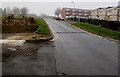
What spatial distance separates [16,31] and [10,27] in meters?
1.04

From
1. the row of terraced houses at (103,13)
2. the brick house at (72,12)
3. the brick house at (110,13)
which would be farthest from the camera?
the brick house at (72,12)

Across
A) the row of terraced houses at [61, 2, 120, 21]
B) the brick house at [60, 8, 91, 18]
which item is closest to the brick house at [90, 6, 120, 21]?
the row of terraced houses at [61, 2, 120, 21]

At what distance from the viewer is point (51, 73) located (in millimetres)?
5027

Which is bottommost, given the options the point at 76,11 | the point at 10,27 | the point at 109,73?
the point at 109,73

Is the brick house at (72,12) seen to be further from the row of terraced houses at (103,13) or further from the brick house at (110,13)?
the brick house at (110,13)

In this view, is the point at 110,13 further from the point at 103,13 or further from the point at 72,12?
the point at 72,12

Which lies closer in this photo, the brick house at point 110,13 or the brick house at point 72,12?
the brick house at point 110,13

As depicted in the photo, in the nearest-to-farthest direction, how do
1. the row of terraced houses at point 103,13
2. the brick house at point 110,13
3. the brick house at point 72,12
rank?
the brick house at point 110,13
the row of terraced houses at point 103,13
the brick house at point 72,12

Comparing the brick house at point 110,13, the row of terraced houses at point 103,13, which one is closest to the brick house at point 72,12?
the row of terraced houses at point 103,13

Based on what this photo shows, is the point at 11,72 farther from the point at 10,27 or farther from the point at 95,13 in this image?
the point at 95,13

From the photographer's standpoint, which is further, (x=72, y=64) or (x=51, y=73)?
(x=72, y=64)

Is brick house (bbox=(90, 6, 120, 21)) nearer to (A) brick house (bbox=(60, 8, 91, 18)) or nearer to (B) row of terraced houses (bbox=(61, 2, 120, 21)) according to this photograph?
(B) row of terraced houses (bbox=(61, 2, 120, 21))

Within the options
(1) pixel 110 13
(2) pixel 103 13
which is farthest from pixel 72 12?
(1) pixel 110 13

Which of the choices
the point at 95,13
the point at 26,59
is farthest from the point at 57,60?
the point at 95,13
